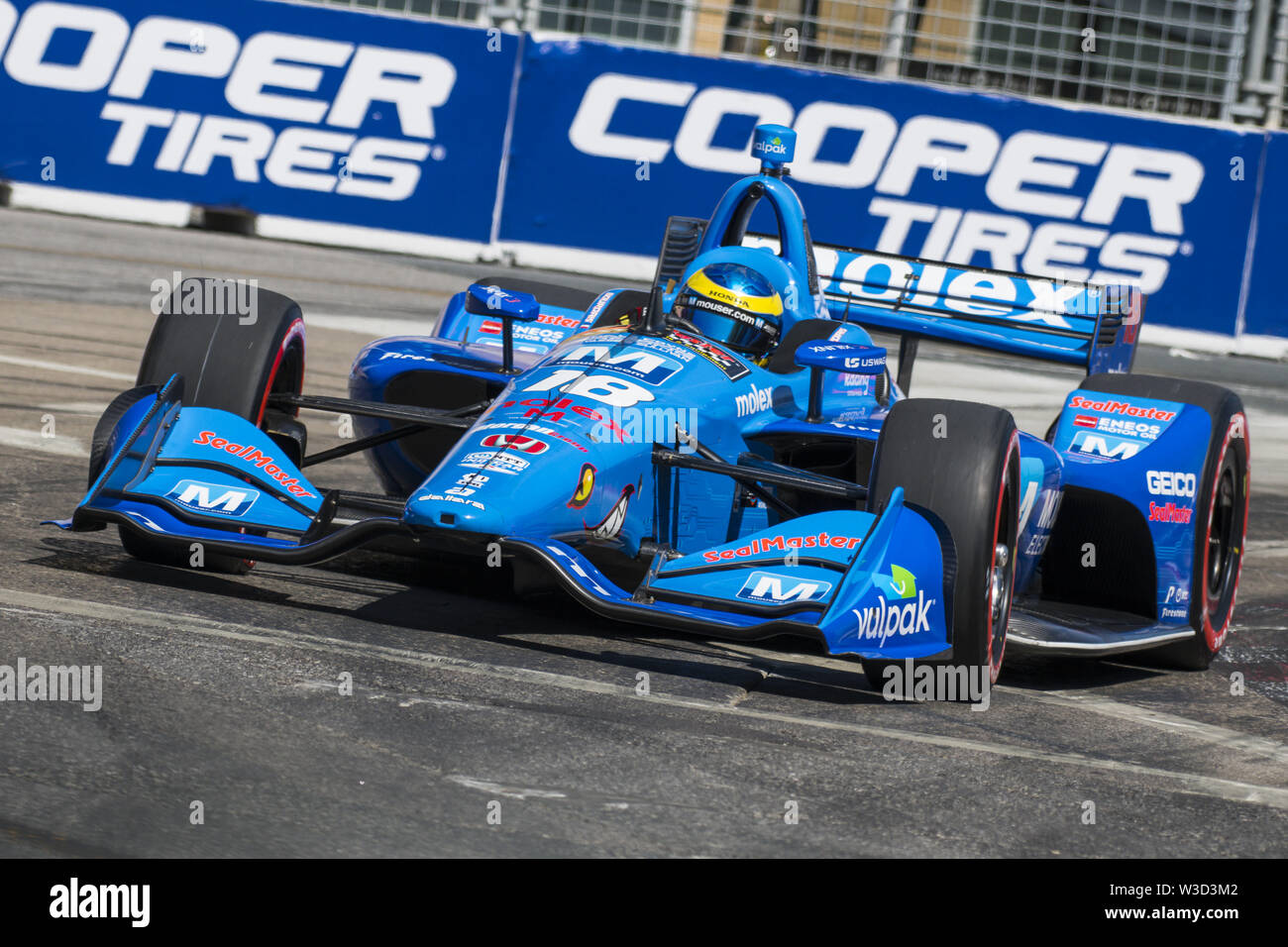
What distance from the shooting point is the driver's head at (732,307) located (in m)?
7.08

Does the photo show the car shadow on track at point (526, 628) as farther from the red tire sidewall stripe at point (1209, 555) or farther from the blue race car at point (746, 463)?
the red tire sidewall stripe at point (1209, 555)

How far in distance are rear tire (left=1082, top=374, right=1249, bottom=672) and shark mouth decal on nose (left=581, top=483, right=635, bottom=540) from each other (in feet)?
6.97

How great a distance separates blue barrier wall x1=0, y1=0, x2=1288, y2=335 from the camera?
1658 centimetres

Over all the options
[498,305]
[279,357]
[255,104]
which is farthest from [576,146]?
[279,357]

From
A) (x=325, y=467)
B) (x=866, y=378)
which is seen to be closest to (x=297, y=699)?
(x=866, y=378)

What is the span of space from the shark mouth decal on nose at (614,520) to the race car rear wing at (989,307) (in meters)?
→ 2.42

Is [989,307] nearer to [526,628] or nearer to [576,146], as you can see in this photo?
[526,628]

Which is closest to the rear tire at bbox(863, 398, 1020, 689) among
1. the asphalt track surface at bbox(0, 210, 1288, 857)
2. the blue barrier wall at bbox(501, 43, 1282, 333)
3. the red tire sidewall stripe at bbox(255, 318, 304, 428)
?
the asphalt track surface at bbox(0, 210, 1288, 857)

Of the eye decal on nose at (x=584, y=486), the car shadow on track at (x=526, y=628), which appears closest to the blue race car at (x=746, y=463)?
the eye decal on nose at (x=584, y=486)

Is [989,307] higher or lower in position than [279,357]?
higher

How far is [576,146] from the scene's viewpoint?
1719 cm

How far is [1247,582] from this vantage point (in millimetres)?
8664

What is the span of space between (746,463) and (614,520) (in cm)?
70
